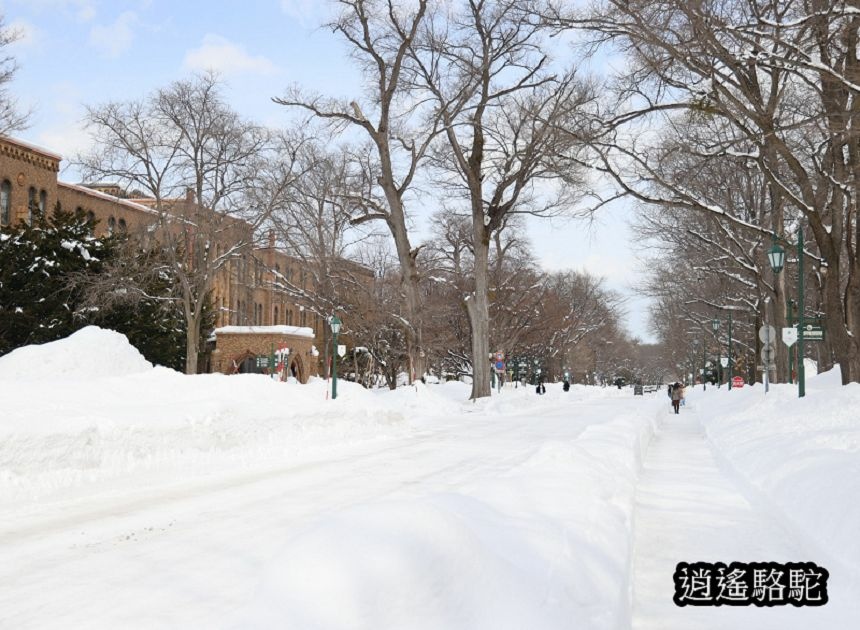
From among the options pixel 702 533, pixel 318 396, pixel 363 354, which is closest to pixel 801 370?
pixel 318 396

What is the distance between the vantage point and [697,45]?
16125 millimetres

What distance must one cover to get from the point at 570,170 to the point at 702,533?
78.3 feet

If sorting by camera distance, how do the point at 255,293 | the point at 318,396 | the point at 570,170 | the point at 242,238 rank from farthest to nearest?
the point at 255,293, the point at 242,238, the point at 570,170, the point at 318,396

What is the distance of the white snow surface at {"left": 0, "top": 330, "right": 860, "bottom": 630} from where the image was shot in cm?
425

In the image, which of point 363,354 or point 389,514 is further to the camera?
point 363,354

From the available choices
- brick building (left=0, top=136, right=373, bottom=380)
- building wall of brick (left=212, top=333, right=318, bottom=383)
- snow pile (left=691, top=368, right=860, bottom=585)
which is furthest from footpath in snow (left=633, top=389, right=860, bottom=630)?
building wall of brick (left=212, top=333, right=318, bottom=383)

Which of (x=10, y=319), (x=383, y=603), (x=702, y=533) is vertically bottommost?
(x=702, y=533)

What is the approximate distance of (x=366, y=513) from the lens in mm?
4734

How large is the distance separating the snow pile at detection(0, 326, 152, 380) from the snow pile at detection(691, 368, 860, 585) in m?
14.5

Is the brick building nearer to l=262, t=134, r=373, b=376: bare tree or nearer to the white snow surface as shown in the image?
l=262, t=134, r=373, b=376: bare tree

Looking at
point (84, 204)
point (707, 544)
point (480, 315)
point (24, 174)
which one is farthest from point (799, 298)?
point (84, 204)

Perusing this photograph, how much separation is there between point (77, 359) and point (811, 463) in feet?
58.1

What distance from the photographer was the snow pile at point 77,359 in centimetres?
2123

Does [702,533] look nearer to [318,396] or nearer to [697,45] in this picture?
[697,45]
